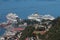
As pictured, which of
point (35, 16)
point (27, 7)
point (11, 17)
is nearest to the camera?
point (35, 16)

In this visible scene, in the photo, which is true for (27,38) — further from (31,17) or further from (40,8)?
(40,8)

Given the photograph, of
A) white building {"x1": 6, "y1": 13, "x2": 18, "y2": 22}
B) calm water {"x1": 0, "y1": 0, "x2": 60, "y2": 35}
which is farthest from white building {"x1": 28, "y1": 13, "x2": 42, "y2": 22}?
white building {"x1": 6, "y1": 13, "x2": 18, "y2": 22}

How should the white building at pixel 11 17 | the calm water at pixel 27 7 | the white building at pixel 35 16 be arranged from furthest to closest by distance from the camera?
the calm water at pixel 27 7 → the white building at pixel 11 17 → the white building at pixel 35 16

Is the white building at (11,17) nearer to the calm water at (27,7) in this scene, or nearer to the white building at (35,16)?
the calm water at (27,7)

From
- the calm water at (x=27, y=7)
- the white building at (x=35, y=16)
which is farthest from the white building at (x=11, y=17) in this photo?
the white building at (x=35, y=16)

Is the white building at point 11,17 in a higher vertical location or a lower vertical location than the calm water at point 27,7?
lower

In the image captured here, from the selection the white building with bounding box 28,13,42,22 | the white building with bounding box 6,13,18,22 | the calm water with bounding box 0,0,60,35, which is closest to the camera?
the white building with bounding box 28,13,42,22

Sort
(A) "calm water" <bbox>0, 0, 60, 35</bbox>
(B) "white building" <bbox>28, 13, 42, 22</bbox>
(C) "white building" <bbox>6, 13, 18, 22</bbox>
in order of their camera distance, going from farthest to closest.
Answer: (A) "calm water" <bbox>0, 0, 60, 35</bbox> → (C) "white building" <bbox>6, 13, 18, 22</bbox> → (B) "white building" <bbox>28, 13, 42, 22</bbox>

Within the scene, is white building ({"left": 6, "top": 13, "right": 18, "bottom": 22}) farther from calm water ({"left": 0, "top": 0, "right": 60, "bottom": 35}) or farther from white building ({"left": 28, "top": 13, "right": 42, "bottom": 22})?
white building ({"left": 28, "top": 13, "right": 42, "bottom": 22})
